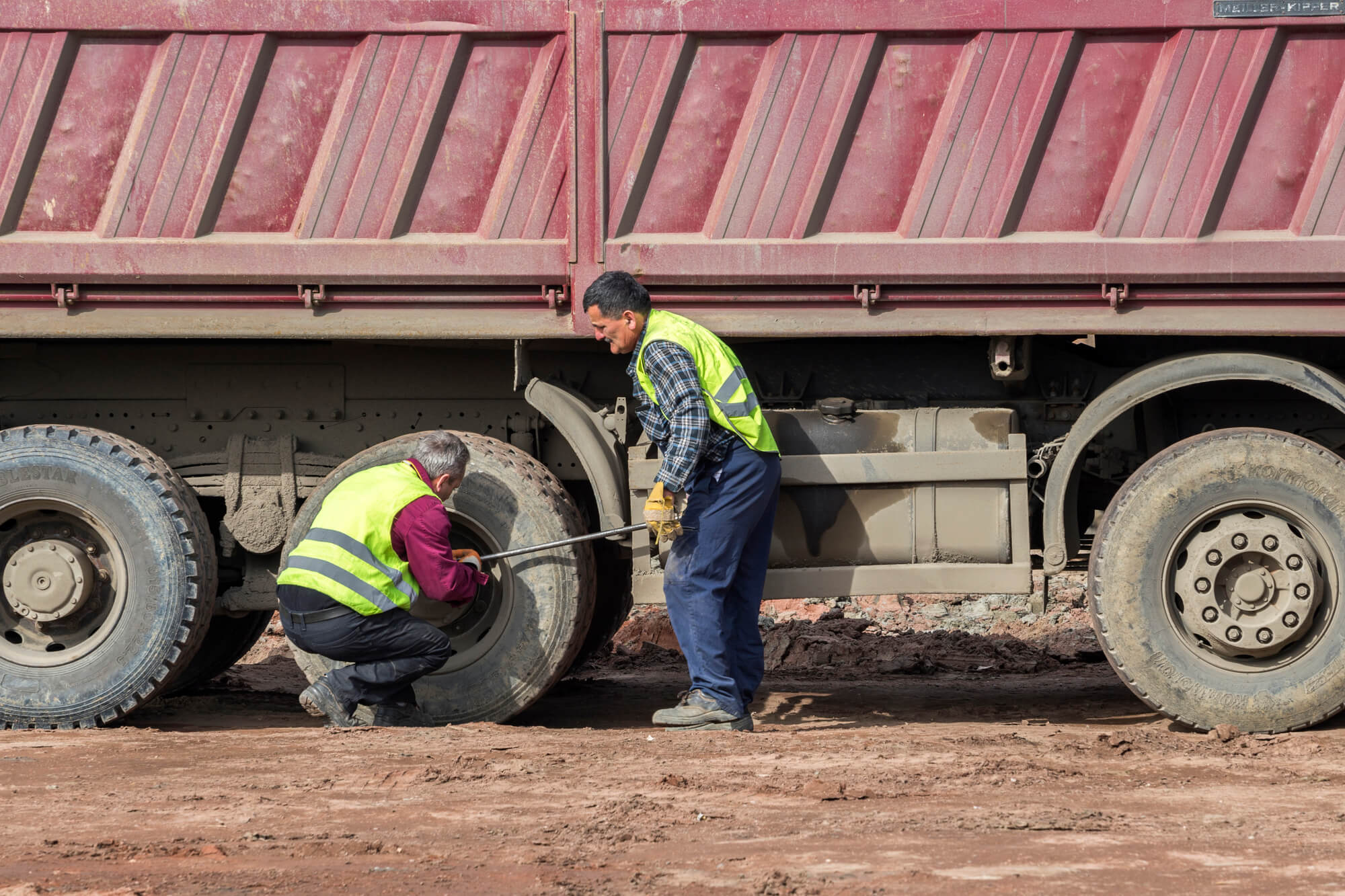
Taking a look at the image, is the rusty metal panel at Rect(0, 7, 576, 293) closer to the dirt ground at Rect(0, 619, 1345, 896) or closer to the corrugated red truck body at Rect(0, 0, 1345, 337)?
the corrugated red truck body at Rect(0, 0, 1345, 337)

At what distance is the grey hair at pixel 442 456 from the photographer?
5656mm

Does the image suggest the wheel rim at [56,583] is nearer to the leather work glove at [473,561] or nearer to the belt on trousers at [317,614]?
the belt on trousers at [317,614]

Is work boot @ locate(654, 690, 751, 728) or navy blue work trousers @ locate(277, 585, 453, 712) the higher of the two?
navy blue work trousers @ locate(277, 585, 453, 712)

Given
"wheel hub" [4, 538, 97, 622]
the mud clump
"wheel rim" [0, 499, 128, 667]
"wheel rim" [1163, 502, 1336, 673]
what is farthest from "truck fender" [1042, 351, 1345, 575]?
"wheel hub" [4, 538, 97, 622]

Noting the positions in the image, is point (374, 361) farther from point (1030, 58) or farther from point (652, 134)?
point (1030, 58)

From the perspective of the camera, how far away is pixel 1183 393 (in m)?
6.09

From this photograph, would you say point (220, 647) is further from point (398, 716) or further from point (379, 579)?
point (379, 579)

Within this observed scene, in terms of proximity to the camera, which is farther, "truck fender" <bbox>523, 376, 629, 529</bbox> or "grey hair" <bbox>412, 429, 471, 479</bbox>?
"truck fender" <bbox>523, 376, 629, 529</bbox>

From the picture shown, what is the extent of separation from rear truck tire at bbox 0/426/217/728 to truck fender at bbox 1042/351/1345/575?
3349 mm

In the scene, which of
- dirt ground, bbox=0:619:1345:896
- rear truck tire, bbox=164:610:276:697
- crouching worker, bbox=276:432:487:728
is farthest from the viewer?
rear truck tire, bbox=164:610:276:697

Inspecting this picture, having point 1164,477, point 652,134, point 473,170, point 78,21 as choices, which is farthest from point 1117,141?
point 78,21

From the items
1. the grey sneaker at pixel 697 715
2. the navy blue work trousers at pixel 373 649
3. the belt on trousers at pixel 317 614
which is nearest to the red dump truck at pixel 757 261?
the navy blue work trousers at pixel 373 649

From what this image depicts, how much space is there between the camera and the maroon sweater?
558 centimetres

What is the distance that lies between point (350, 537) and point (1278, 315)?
358 centimetres
